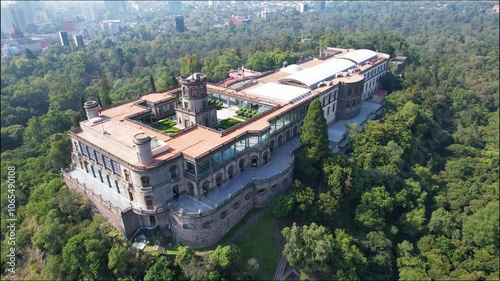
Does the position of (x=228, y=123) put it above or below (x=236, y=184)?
above

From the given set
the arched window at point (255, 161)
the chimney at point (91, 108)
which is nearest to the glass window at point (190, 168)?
the arched window at point (255, 161)

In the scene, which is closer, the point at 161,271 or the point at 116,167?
the point at 161,271

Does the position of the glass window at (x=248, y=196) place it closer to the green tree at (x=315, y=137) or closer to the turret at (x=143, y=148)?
the green tree at (x=315, y=137)

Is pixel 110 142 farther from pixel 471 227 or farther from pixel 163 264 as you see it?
pixel 471 227

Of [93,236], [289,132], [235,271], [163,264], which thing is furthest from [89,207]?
[289,132]

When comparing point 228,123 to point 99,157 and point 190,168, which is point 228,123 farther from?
point 99,157

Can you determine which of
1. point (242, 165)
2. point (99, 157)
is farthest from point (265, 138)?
point (99, 157)

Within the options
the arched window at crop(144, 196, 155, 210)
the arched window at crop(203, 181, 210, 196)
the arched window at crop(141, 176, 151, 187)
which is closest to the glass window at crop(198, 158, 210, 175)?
the arched window at crop(203, 181, 210, 196)
